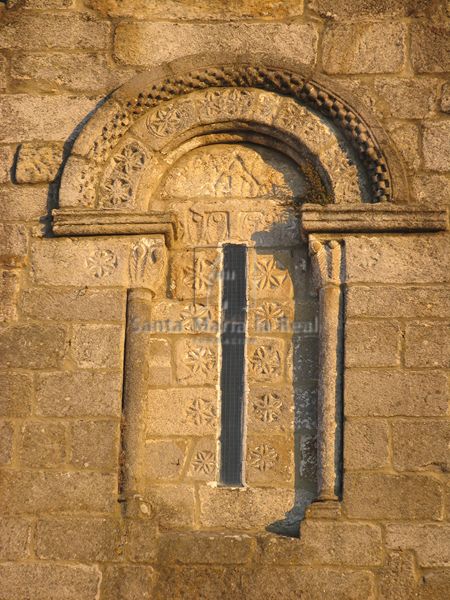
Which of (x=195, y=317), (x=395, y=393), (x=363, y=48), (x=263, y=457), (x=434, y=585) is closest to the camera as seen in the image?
(x=434, y=585)

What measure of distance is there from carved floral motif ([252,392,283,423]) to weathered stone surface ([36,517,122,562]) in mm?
1059

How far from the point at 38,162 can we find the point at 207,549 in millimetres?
2604

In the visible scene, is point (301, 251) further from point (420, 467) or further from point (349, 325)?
point (420, 467)

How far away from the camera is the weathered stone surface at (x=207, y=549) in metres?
6.80

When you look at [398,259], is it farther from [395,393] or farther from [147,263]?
[147,263]

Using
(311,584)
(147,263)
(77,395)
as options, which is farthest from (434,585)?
(147,263)

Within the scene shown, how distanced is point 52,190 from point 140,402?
147 cm

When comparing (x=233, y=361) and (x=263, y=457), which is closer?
(x=263, y=457)

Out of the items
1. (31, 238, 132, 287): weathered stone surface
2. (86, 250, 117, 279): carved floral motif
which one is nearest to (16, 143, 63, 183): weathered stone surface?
(31, 238, 132, 287): weathered stone surface

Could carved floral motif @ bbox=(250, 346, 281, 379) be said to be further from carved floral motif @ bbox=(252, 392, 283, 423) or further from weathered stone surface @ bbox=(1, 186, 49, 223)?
weathered stone surface @ bbox=(1, 186, 49, 223)

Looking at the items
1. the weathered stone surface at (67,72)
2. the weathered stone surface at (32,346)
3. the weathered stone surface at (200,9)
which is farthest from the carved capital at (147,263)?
the weathered stone surface at (200,9)

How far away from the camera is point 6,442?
714 cm

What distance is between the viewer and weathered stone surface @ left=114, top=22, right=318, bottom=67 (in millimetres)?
7781

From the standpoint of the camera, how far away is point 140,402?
7.18 m
